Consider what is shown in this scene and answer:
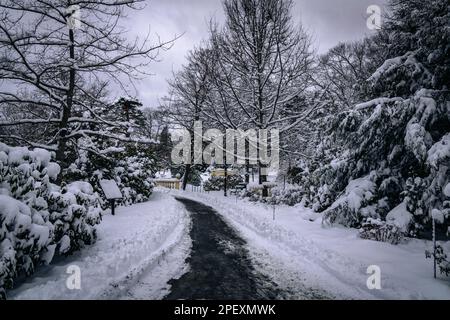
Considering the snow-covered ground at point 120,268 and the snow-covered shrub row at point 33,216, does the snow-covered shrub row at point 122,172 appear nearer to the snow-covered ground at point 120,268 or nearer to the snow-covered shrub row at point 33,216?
the snow-covered ground at point 120,268

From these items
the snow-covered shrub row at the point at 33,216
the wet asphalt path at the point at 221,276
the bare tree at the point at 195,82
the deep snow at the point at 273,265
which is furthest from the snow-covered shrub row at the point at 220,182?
the snow-covered shrub row at the point at 33,216

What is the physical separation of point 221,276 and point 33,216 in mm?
3489

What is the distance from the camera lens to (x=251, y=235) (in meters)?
9.10

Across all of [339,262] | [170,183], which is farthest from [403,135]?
[170,183]

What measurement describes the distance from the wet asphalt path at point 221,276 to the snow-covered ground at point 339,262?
0.33m

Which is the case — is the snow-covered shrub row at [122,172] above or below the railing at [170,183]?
above

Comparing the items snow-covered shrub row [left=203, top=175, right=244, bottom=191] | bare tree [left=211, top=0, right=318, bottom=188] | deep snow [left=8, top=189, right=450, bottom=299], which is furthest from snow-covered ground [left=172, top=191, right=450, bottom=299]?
snow-covered shrub row [left=203, top=175, right=244, bottom=191]

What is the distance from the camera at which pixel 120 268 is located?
524 centimetres

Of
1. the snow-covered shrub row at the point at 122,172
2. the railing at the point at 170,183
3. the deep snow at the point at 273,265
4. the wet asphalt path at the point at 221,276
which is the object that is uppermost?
the snow-covered shrub row at the point at 122,172

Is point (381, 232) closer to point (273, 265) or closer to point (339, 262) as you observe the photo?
point (339, 262)

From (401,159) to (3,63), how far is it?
35.4 feet

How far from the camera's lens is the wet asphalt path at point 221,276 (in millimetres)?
4582
